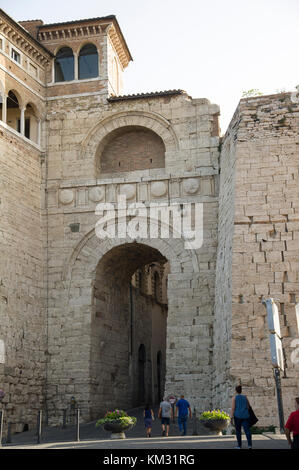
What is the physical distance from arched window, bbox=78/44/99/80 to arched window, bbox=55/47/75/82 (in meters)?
0.33

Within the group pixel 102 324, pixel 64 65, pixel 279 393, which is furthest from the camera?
pixel 64 65

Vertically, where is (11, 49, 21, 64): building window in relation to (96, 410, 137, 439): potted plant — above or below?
above

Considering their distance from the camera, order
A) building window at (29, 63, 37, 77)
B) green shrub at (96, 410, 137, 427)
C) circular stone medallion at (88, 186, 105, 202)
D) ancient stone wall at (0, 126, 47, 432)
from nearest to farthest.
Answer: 1. green shrub at (96, 410, 137, 427)
2. ancient stone wall at (0, 126, 47, 432)
3. circular stone medallion at (88, 186, 105, 202)
4. building window at (29, 63, 37, 77)

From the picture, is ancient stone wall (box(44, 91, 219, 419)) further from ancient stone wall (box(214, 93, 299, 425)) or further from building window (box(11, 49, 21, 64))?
building window (box(11, 49, 21, 64))

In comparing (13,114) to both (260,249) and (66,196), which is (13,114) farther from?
(260,249)

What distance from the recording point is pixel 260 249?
55.6ft

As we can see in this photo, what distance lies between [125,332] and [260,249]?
912 centimetres

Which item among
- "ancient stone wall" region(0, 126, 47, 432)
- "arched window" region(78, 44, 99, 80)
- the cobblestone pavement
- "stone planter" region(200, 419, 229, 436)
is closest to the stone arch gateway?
"ancient stone wall" region(0, 126, 47, 432)

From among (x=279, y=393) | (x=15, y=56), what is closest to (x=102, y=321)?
(x=15, y=56)

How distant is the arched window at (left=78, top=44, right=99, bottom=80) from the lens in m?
23.9

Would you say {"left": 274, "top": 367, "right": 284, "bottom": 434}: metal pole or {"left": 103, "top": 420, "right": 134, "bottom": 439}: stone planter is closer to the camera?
{"left": 274, "top": 367, "right": 284, "bottom": 434}: metal pole
